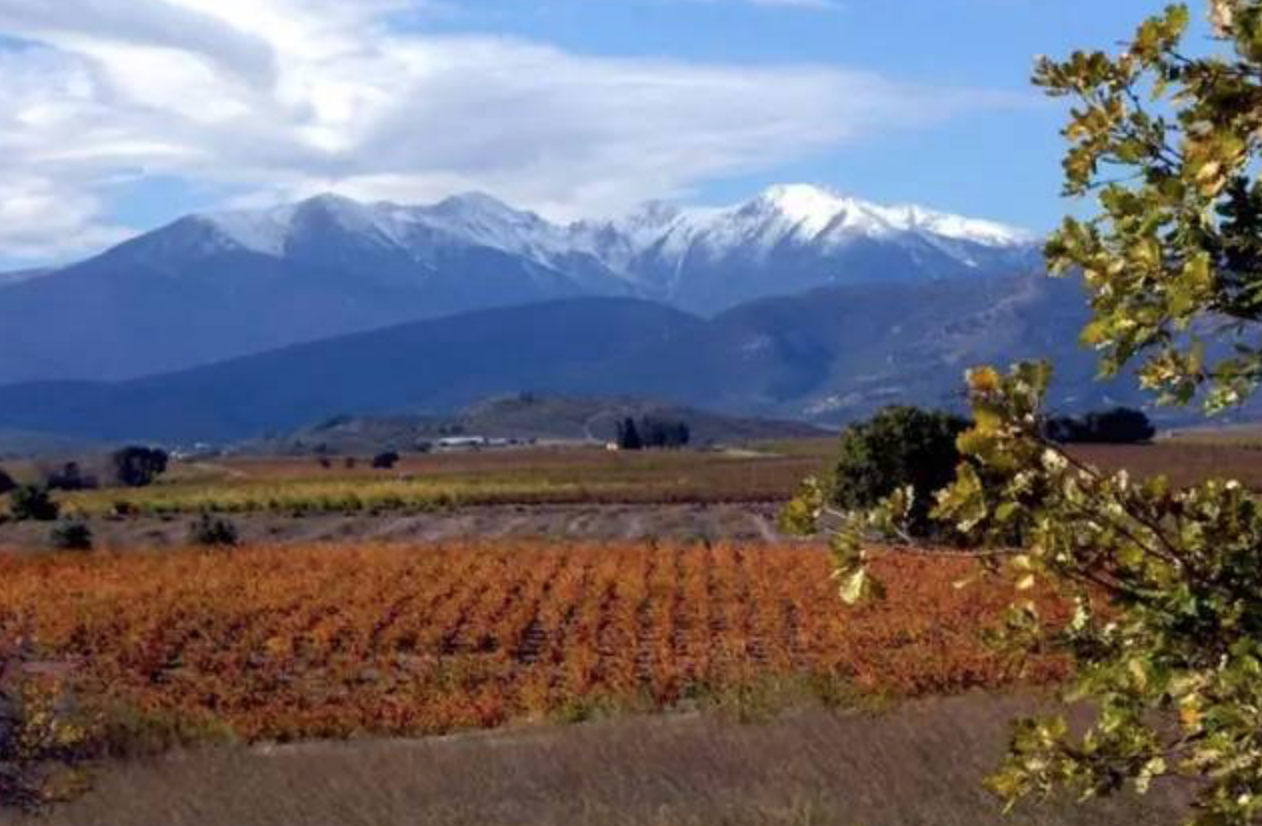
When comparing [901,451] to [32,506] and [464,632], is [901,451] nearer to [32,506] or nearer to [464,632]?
[464,632]

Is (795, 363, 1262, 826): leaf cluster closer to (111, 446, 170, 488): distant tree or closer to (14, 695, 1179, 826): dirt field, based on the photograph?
(14, 695, 1179, 826): dirt field

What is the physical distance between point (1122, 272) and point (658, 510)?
71.6 m

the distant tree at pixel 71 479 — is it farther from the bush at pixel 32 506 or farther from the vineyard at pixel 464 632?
the vineyard at pixel 464 632

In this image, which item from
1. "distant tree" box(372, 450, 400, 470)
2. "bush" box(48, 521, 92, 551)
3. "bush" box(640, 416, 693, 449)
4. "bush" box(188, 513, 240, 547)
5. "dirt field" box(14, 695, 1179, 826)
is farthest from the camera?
"bush" box(640, 416, 693, 449)

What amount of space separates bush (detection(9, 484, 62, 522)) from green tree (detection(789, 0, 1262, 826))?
7101cm

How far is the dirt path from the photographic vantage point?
63.1 meters

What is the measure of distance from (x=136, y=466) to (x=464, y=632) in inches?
3406

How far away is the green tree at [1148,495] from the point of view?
11.8 ft

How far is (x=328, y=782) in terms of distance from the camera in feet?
39.6

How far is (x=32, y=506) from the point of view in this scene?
2872 inches

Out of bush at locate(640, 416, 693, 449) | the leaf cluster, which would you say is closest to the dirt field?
the leaf cluster

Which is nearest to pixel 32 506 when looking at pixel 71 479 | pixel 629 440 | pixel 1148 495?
pixel 71 479

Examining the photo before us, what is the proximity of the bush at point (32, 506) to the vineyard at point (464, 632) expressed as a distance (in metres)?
24.3

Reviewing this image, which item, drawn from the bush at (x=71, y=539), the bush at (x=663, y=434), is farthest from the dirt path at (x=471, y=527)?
the bush at (x=663, y=434)
